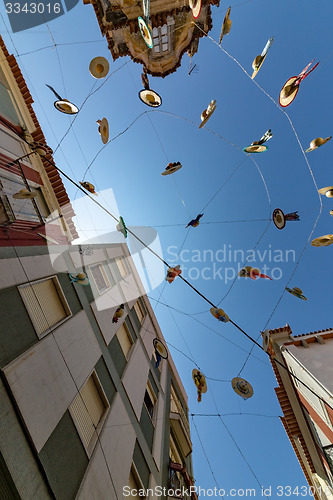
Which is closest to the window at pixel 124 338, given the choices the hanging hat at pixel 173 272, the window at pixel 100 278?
the window at pixel 100 278

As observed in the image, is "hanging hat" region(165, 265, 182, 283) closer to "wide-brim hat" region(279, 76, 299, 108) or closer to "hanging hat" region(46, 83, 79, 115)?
"hanging hat" region(46, 83, 79, 115)

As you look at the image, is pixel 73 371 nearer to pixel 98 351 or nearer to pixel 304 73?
pixel 98 351

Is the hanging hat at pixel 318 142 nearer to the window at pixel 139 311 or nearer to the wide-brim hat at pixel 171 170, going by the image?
the wide-brim hat at pixel 171 170

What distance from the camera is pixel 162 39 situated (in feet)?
63.2

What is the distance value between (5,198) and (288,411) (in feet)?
52.6

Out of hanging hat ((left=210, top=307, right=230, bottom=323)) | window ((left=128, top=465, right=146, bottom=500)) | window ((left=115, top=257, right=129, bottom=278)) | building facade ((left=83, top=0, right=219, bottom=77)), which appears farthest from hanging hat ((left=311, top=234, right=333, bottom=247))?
building facade ((left=83, top=0, right=219, bottom=77))

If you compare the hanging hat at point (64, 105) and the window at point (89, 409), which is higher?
the hanging hat at point (64, 105)

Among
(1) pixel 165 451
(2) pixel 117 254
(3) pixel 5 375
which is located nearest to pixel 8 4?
(2) pixel 117 254

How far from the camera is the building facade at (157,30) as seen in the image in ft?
56.5

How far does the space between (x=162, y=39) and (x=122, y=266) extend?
720 inches

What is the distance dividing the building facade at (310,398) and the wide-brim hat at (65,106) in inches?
461

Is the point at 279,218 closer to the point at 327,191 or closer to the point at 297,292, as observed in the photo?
the point at 327,191

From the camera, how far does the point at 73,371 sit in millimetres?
7352

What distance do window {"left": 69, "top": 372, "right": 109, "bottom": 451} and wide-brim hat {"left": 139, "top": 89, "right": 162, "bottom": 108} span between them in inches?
372
